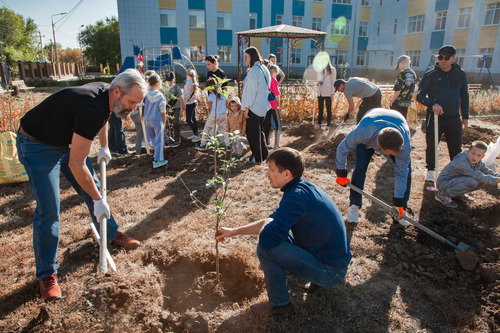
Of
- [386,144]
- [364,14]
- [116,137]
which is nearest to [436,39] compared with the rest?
[364,14]

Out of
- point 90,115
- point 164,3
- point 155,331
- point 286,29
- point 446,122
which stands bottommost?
point 155,331

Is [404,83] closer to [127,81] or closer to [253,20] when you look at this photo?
[127,81]

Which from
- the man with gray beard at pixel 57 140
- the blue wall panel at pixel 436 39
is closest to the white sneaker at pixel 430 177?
the man with gray beard at pixel 57 140

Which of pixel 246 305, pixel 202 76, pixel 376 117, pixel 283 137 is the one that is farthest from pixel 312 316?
pixel 202 76

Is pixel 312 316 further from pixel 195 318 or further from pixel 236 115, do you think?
pixel 236 115

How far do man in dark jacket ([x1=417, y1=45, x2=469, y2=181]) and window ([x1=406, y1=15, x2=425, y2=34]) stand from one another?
1077 inches

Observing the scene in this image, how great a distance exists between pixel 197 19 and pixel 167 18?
93.8 inches

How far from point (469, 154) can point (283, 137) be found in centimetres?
423

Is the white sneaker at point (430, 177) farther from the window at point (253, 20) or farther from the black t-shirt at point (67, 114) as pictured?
the window at point (253, 20)

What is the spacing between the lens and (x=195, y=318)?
2.21 metres

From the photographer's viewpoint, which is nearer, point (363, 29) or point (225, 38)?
point (225, 38)

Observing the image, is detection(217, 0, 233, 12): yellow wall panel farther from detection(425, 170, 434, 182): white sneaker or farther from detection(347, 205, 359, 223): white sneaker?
detection(347, 205, 359, 223): white sneaker

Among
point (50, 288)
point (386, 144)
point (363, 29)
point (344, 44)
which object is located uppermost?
point (363, 29)

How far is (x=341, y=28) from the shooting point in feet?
101
